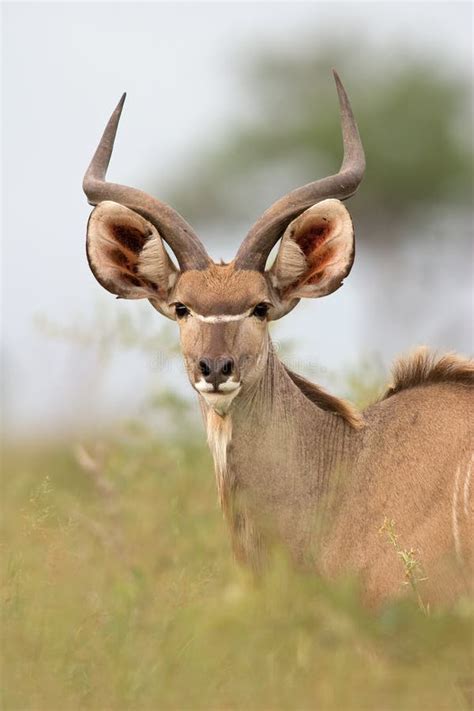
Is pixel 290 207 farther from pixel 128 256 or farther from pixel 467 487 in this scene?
pixel 467 487

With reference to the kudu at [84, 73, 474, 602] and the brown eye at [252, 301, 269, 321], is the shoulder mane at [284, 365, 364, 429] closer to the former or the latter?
the kudu at [84, 73, 474, 602]

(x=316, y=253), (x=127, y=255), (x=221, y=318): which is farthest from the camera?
(x=127, y=255)

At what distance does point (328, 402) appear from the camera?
22.4ft

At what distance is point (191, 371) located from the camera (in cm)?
631

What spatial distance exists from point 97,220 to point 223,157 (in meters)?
24.0

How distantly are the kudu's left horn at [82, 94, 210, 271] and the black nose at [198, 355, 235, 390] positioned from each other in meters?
0.64

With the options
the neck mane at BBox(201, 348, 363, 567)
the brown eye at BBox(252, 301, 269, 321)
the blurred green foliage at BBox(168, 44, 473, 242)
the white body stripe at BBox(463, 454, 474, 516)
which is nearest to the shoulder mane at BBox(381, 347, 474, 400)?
the neck mane at BBox(201, 348, 363, 567)

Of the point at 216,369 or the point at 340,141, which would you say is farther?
the point at 340,141

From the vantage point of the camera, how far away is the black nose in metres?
6.07

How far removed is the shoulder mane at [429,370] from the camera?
6.75 metres

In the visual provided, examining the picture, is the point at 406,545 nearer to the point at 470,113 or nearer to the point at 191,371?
the point at 191,371

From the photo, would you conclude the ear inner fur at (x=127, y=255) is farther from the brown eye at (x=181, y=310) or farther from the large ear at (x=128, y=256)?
the brown eye at (x=181, y=310)

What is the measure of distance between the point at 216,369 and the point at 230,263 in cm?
72

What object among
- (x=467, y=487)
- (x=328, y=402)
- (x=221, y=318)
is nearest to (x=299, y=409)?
(x=328, y=402)
